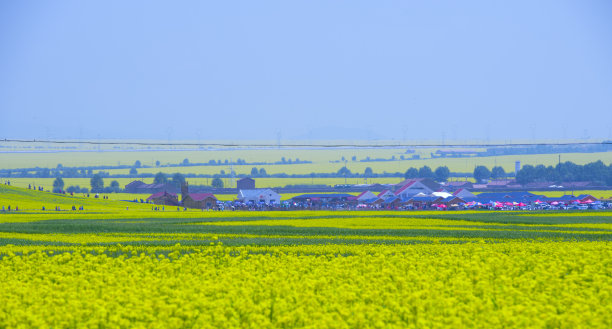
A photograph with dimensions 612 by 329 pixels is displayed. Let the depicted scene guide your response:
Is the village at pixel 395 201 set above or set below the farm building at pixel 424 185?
below

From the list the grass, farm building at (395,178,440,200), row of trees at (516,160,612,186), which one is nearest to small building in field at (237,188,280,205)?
farm building at (395,178,440,200)

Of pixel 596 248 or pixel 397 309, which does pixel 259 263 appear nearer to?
pixel 397 309

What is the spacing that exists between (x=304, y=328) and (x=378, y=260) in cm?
1022

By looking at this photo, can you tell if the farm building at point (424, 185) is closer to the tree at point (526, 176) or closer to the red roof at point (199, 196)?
the tree at point (526, 176)

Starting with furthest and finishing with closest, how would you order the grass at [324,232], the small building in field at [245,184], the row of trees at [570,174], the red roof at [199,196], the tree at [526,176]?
the row of trees at [570,174], the tree at [526,176], the small building in field at [245,184], the red roof at [199,196], the grass at [324,232]

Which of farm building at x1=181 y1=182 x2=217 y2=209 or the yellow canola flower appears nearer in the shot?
the yellow canola flower

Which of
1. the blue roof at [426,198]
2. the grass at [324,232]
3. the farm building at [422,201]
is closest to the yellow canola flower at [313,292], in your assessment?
the grass at [324,232]

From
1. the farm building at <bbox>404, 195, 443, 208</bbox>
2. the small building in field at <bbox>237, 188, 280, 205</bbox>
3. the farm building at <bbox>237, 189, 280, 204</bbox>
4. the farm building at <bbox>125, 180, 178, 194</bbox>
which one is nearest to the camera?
the farm building at <bbox>404, 195, 443, 208</bbox>

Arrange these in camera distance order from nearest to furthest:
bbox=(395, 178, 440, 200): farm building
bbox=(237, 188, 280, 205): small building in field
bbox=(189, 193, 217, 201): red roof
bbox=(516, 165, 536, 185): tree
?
1. bbox=(189, 193, 217, 201): red roof
2. bbox=(237, 188, 280, 205): small building in field
3. bbox=(395, 178, 440, 200): farm building
4. bbox=(516, 165, 536, 185): tree

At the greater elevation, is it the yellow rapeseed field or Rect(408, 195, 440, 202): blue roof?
the yellow rapeseed field

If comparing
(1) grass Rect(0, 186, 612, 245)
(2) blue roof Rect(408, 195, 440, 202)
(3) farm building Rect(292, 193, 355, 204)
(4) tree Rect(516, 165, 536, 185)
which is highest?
(4) tree Rect(516, 165, 536, 185)

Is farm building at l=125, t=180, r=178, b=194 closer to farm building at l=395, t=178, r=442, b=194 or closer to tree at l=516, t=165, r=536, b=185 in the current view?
farm building at l=395, t=178, r=442, b=194

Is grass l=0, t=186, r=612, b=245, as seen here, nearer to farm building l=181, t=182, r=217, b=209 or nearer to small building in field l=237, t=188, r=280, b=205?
farm building l=181, t=182, r=217, b=209

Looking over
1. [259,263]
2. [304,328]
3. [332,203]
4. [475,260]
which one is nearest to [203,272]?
[259,263]
